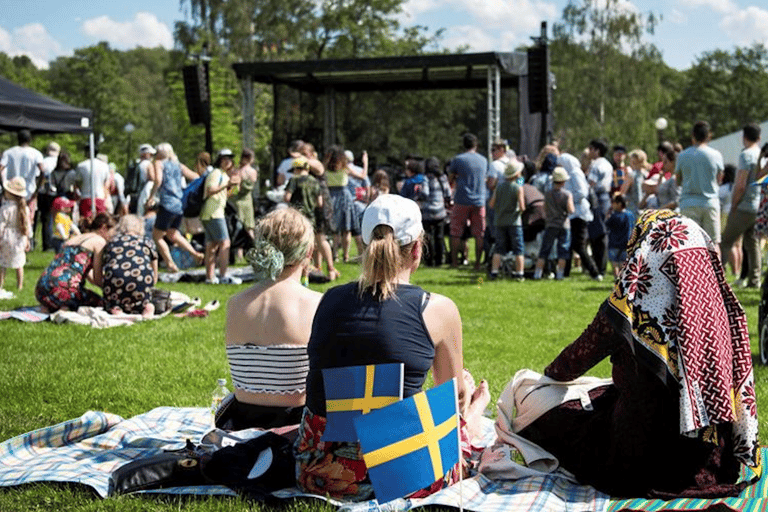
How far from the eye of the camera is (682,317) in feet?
11.0

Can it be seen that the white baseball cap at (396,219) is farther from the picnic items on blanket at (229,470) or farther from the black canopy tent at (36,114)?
the black canopy tent at (36,114)

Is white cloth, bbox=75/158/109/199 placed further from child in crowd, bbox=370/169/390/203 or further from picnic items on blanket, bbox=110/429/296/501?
picnic items on blanket, bbox=110/429/296/501

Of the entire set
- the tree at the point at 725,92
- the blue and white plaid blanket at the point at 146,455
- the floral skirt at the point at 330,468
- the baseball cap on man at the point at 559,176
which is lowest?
the blue and white plaid blanket at the point at 146,455

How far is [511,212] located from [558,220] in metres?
0.59

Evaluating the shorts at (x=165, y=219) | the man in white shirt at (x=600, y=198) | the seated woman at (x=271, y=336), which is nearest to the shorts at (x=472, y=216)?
the man in white shirt at (x=600, y=198)

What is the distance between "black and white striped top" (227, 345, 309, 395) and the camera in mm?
3953

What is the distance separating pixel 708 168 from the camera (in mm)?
9766

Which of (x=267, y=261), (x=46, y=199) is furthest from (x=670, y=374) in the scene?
(x=46, y=199)

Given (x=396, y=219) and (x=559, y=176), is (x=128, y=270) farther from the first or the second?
(x=559, y=176)

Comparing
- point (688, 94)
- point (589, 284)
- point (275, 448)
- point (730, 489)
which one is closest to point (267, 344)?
point (275, 448)

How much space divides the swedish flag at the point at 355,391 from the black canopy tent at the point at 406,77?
47.6 ft

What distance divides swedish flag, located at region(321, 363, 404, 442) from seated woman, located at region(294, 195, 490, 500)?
0.15 ft

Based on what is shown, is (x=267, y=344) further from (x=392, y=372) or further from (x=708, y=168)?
(x=708, y=168)

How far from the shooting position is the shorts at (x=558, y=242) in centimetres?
1151
